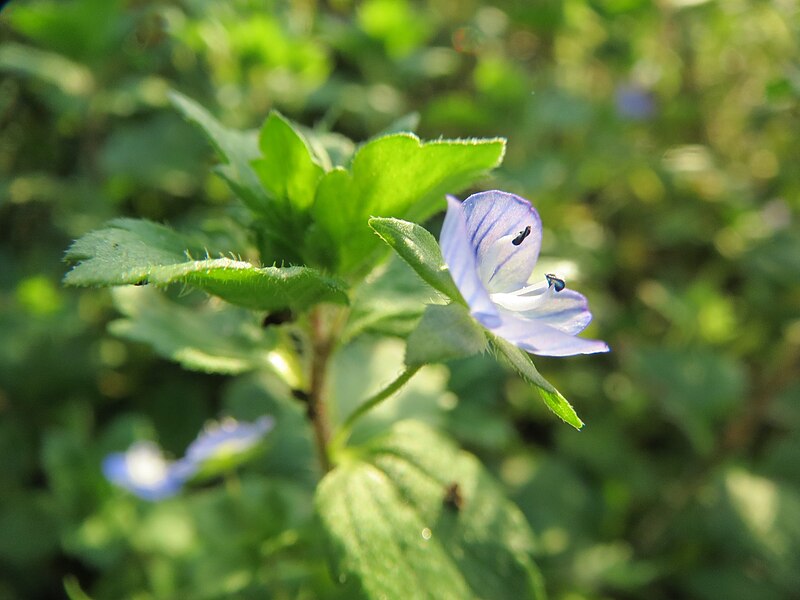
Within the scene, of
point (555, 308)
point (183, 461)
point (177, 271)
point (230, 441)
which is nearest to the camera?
point (177, 271)

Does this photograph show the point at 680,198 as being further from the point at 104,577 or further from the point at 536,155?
the point at 104,577

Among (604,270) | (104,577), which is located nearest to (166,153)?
(104,577)

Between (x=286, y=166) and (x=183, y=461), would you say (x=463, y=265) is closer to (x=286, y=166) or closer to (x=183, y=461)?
(x=286, y=166)

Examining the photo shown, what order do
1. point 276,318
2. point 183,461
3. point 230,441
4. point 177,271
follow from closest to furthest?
point 177,271 < point 276,318 < point 230,441 < point 183,461

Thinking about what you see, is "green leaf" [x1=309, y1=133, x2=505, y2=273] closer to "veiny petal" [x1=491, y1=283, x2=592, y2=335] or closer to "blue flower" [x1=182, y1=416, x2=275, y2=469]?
"veiny petal" [x1=491, y1=283, x2=592, y2=335]

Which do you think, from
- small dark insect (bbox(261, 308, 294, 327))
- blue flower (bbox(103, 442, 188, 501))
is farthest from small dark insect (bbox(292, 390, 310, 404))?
blue flower (bbox(103, 442, 188, 501))

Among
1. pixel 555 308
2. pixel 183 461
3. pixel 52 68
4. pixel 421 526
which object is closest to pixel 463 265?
pixel 555 308

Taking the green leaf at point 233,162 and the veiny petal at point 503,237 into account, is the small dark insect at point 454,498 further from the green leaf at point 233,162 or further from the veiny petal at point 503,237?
the green leaf at point 233,162
